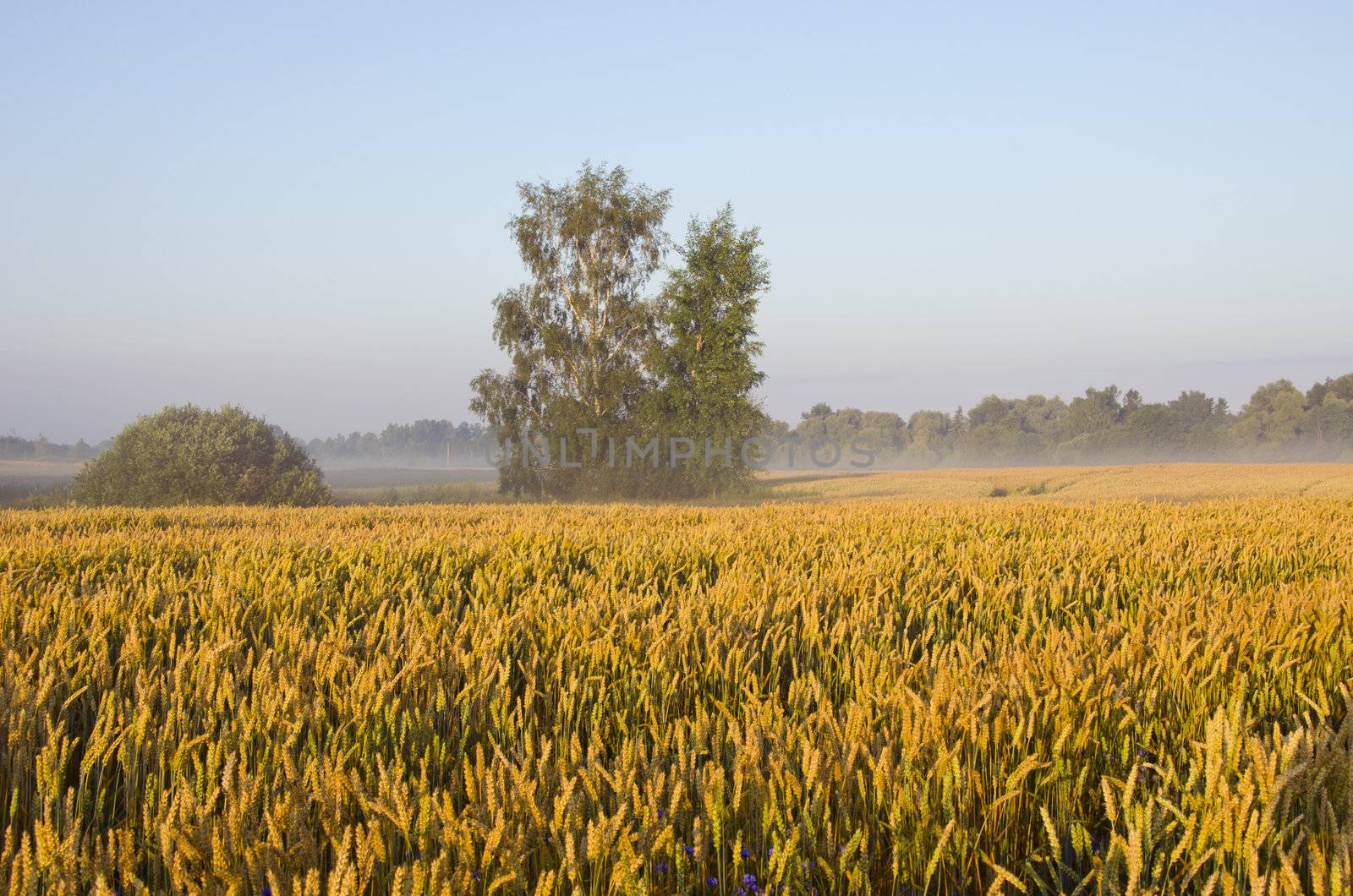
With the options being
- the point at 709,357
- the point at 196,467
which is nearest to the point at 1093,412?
the point at 709,357

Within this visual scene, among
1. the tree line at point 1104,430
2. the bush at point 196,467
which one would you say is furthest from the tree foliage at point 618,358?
the tree line at point 1104,430

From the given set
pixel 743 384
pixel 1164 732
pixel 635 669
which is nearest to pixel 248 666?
pixel 635 669

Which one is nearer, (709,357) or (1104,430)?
(709,357)

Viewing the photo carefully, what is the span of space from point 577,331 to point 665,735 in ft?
119

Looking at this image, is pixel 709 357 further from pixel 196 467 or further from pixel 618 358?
pixel 196 467

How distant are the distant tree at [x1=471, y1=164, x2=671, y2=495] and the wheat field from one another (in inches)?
1222

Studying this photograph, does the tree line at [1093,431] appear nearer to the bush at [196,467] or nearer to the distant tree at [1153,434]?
the distant tree at [1153,434]

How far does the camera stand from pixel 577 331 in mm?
37531

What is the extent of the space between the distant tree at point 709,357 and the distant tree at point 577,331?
1295 mm

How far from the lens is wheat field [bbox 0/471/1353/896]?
1.48m

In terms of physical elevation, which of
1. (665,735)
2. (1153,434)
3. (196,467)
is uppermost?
(1153,434)

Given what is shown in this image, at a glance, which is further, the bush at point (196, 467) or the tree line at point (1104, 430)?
the tree line at point (1104, 430)

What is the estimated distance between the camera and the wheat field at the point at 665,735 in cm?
148

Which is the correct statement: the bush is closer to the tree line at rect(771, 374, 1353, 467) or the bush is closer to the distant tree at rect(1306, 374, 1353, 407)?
the tree line at rect(771, 374, 1353, 467)
